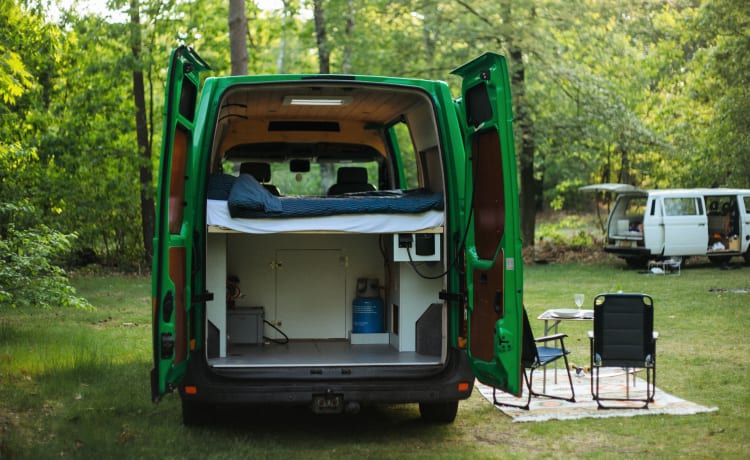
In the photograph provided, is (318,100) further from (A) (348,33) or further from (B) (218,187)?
(A) (348,33)

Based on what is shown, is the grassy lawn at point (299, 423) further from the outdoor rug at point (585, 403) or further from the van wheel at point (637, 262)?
the van wheel at point (637, 262)

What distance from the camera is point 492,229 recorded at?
5.69 meters

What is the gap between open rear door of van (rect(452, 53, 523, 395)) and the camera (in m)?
5.42

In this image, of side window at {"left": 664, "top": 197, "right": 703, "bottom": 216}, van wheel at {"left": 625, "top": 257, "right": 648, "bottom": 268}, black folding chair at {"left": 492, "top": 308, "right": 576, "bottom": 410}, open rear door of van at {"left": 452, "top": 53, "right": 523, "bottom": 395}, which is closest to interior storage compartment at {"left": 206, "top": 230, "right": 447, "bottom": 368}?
black folding chair at {"left": 492, "top": 308, "right": 576, "bottom": 410}

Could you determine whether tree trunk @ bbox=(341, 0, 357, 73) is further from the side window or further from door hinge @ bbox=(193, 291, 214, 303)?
door hinge @ bbox=(193, 291, 214, 303)

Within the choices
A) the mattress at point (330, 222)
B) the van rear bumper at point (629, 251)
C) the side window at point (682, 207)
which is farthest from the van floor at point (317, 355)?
the side window at point (682, 207)

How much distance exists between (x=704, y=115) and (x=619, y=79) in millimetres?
Answer: 7035

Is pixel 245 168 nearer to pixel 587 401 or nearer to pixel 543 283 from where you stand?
pixel 587 401

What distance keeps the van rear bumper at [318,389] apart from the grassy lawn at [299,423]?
35cm

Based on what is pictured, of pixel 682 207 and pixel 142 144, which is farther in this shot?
pixel 142 144

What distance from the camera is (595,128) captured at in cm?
2248

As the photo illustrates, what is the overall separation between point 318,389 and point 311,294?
1.72 metres

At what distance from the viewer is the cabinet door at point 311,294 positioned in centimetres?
736

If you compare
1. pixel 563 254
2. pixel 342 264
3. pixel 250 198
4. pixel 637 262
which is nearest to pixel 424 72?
pixel 563 254
